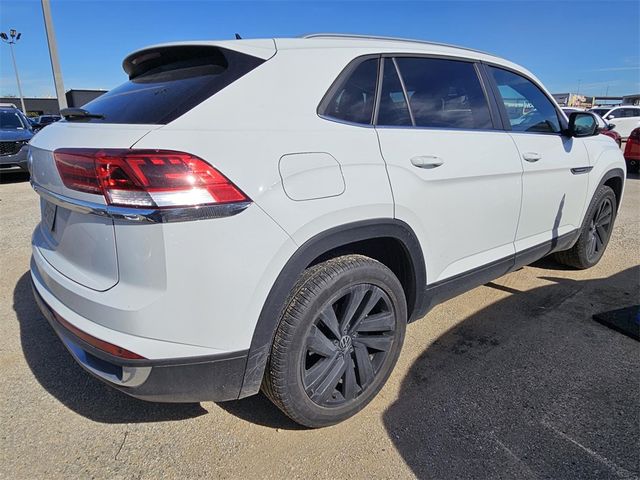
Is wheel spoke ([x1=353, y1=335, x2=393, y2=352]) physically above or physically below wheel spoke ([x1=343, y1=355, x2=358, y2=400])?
above

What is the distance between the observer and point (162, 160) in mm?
1526

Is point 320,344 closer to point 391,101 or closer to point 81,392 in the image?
point 391,101

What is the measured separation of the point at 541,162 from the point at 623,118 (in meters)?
19.8

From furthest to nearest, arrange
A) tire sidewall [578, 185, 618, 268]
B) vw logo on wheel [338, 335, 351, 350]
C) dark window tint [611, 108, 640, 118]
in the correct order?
dark window tint [611, 108, 640, 118], tire sidewall [578, 185, 618, 268], vw logo on wheel [338, 335, 351, 350]

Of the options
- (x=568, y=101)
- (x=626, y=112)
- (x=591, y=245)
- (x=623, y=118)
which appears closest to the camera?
(x=591, y=245)

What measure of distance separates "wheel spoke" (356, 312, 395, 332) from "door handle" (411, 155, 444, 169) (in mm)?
795

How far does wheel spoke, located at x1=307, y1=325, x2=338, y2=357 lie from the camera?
1.98 metres

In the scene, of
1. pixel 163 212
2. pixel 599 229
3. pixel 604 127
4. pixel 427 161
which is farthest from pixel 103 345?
pixel 604 127

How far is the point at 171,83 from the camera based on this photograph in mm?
1947

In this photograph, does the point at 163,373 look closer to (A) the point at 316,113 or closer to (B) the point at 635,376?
(A) the point at 316,113

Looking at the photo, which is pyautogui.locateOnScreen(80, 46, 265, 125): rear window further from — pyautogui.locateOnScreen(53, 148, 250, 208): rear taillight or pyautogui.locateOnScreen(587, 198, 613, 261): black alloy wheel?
pyautogui.locateOnScreen(587, 198, 613, 261): black alloy wheel

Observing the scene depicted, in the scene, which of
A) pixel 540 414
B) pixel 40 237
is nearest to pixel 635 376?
pixel 540 414

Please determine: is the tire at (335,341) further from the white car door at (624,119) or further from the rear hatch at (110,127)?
the white car door at (624,119)

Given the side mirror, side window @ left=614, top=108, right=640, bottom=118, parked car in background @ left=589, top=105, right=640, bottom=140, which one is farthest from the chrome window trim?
side window @ left=614, top=108, right=640, bottom=118
